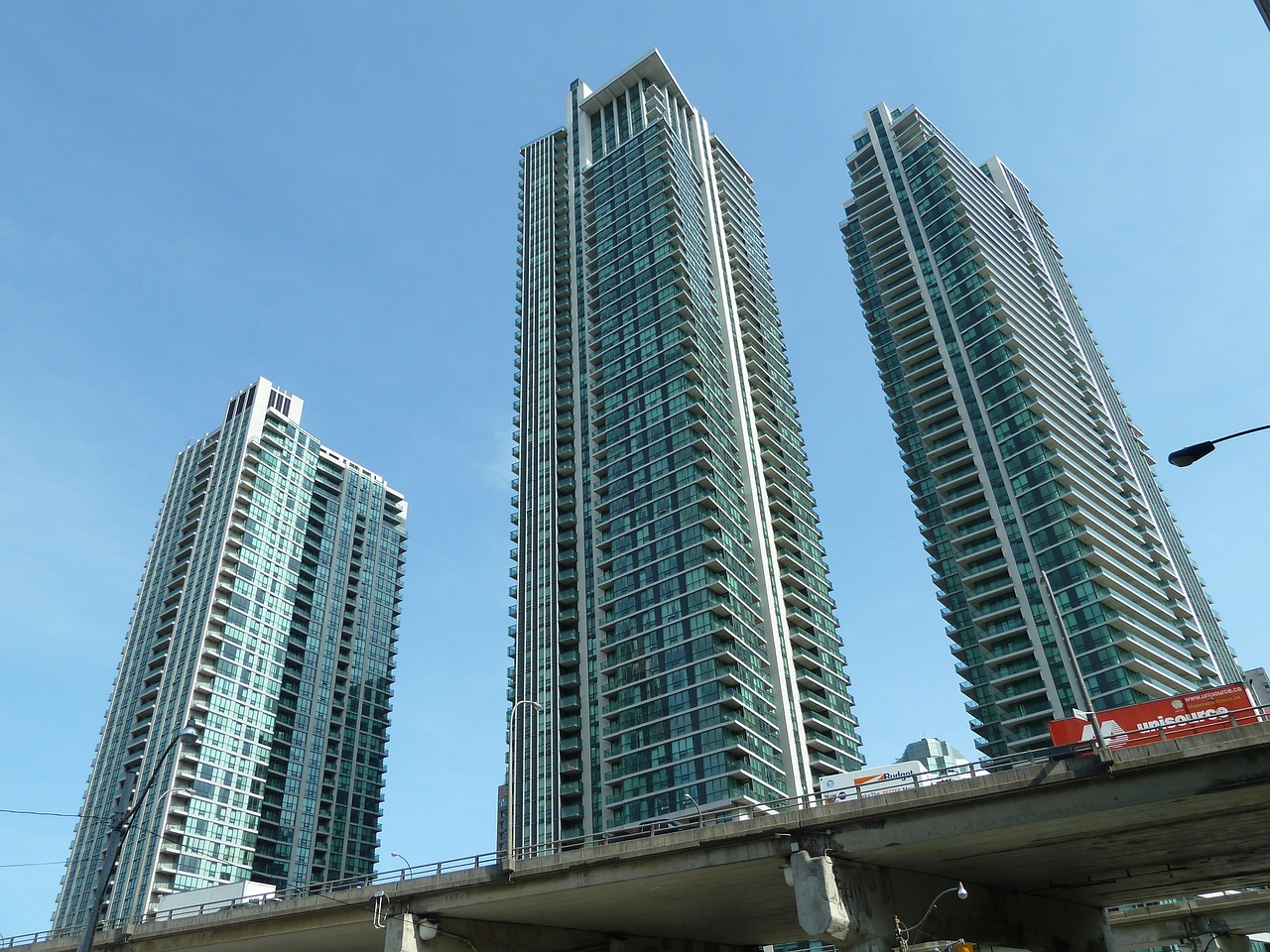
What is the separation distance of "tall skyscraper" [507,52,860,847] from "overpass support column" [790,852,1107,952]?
4443 cm

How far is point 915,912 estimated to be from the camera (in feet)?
119

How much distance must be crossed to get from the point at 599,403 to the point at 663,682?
38957 mm

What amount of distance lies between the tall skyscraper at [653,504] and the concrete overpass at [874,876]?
4466 cm

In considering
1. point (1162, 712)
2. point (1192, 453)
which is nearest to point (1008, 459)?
point (1162, 712)

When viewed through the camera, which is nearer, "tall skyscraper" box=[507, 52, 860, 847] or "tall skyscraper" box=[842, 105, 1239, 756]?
"tall skyscraper" box=[507, 52, 860, 847]

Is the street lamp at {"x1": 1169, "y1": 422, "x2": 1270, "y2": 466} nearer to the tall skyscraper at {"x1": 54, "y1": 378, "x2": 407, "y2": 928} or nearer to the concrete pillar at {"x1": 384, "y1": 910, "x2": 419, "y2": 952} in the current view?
the concrete pillar at {"x1": 384, "y1": 910, "x2": 419, "y2": 952}

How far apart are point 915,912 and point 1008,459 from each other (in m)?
91.1

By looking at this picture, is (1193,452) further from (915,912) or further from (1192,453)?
(915,912)

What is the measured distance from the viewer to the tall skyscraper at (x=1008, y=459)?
10400cm

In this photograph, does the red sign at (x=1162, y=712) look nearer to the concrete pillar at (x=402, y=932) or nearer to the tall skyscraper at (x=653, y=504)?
the concrete pillar at (x=402, y=932)

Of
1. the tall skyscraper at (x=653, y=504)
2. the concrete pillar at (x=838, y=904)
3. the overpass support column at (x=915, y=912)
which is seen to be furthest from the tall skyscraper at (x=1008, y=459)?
the concrete pillar at (x=838, y=904)

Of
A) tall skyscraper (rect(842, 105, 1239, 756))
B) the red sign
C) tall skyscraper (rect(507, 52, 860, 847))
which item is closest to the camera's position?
the red sign

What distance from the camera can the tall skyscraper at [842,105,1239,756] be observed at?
341ft

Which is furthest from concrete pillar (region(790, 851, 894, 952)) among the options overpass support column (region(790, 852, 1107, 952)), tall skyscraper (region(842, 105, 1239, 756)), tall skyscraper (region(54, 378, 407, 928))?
tall skyscraper (region(54, 378, 407, 928))
